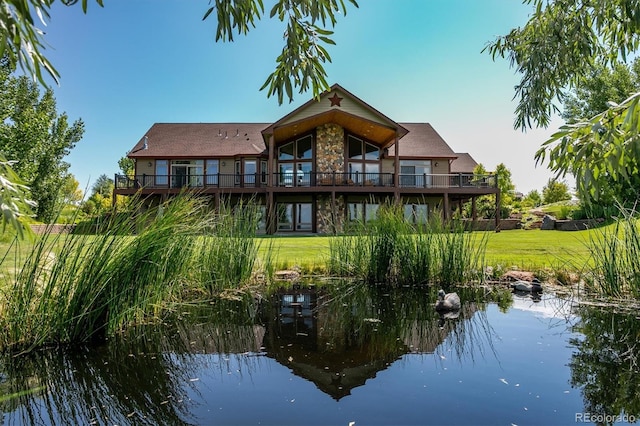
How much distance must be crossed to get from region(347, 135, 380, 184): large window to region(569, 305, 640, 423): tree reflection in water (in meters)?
16.6

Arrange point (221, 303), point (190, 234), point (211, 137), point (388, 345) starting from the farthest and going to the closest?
1. point (211, 137)
2. point (221, 303)
3. point (190, 234)
4. point (388, 345)

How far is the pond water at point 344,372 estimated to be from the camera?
98.6 inches

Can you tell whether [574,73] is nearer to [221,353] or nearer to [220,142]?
[221,353]

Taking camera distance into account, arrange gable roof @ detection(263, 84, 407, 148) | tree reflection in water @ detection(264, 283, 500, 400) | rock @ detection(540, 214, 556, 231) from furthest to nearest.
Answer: rock @ detection(540, 214, 556, 231) → gable roof @ detection(263, 84, 407, 148) → tree reflection in water @ detection(264, 283, 500, 400)

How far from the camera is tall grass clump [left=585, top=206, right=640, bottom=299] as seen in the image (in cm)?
455

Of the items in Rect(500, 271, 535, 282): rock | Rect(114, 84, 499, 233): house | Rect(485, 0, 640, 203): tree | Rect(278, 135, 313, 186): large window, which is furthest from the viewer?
Rect(278, 135, 313, 186): large window

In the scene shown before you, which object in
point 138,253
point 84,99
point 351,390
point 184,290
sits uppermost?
Answer: point 84,99

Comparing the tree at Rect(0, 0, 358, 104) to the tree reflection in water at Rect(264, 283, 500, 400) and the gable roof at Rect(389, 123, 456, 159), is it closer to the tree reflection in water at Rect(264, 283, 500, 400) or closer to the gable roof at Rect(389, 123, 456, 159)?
the tree reflection in water at Rect(264, 283, 500, 400)

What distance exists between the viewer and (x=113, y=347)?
3660 millimetres

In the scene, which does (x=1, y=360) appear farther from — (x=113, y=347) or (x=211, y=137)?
(x=211, y=137)

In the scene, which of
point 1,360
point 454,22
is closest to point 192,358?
point 1,360

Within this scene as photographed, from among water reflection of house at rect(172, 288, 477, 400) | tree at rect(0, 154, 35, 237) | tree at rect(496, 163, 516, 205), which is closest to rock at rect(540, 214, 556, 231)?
tree at rect(496, 163, 516, 205)

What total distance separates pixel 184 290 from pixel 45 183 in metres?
21.1

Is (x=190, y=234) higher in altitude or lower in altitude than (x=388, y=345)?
higher
